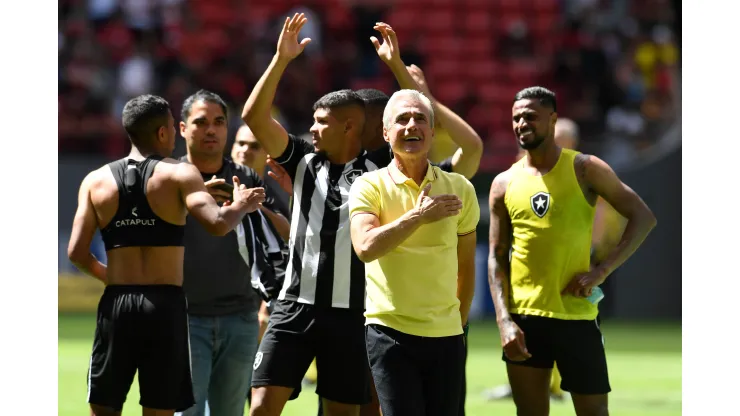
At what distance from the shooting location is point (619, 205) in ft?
21.0

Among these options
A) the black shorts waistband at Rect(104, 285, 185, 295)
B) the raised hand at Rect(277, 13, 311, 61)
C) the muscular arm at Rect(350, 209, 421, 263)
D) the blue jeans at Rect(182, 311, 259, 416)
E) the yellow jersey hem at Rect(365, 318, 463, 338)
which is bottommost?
the blue jeans at Rect(182, 311, 259, 416)

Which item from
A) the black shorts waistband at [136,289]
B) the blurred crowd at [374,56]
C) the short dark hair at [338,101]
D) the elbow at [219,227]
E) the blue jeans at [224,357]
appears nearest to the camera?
the elbow at [219,227]

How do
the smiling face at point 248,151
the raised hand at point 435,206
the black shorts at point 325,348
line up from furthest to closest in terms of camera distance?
the smiling face at point 248,151
the black shorts at point 325,348
the raised hand at point 435,206

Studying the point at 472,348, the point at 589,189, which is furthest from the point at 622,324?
the point at 589,189

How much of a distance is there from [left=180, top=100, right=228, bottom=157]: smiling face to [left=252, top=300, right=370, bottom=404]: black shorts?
143cm

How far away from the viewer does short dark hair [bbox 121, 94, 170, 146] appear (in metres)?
6.02

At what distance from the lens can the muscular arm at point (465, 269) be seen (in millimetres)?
5426

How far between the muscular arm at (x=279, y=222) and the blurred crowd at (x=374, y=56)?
487 inches

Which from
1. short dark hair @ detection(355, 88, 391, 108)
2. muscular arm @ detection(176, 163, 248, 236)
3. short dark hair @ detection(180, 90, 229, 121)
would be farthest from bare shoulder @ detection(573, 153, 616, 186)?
short dark hair @ detection(180, 90, 229, 121)

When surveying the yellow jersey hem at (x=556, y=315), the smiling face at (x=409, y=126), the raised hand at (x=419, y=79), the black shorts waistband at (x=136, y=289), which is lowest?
the yellow jersey hem at (x=556, y=315)

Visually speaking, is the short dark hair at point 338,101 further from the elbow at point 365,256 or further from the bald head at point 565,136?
the bald head at point 565,136

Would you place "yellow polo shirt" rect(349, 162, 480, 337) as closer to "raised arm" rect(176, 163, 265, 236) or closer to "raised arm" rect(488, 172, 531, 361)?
"raised arm" rect(176, 163, 265, 236)

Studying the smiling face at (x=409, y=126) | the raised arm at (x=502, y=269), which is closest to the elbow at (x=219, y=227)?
the smiling face at (x=409, y=126)
